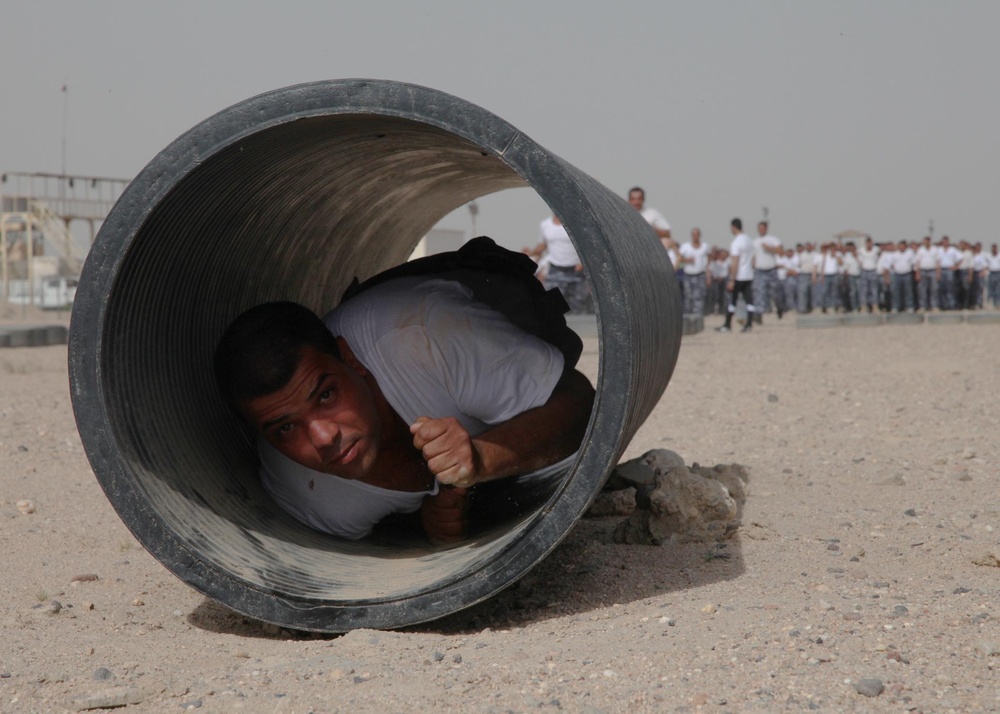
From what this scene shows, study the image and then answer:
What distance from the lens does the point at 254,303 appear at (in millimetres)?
4508

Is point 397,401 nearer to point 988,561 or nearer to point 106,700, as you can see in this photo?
point 106,700

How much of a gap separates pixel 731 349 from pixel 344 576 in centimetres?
999

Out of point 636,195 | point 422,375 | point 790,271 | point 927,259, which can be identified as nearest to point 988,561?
point 422,375

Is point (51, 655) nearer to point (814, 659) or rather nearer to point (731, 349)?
point (814, 659)

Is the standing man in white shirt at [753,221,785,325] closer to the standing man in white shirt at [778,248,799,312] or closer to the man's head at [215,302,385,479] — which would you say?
the standing man in white shirt at [778,248,799,312]

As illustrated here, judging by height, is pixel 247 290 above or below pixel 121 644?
above

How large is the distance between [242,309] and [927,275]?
932 inches

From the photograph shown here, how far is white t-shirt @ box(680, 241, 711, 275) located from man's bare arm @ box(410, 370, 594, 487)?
14.4 meters

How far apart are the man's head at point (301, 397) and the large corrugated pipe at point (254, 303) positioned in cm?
27

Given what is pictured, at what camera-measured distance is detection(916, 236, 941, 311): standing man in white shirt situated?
25.2 meters

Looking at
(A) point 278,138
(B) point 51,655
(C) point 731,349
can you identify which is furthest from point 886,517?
(C) point 731,349

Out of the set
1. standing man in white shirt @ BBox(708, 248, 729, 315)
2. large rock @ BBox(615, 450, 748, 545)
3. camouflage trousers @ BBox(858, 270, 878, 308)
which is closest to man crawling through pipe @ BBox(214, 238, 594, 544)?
large rock @ BBox(615, 450, 748, 545)

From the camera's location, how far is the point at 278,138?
335cm

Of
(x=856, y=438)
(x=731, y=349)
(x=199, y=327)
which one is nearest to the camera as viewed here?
(x=199, y=327)
